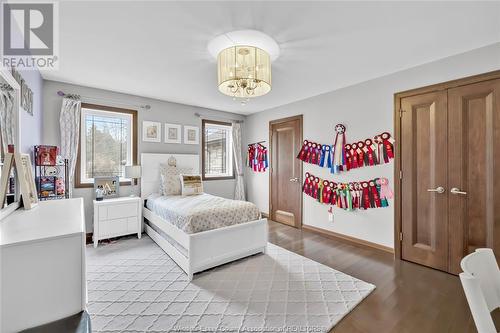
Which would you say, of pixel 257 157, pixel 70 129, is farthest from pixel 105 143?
pixel 257 157

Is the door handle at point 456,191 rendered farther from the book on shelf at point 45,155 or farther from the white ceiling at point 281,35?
the book on shelf at point 45,155

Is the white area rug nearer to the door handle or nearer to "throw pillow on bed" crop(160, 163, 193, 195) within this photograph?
"throw pillow on bed" crop(160, 163, 193, 195)

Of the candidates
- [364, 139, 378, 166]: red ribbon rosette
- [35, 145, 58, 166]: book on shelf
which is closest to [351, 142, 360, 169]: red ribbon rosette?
→ [364, 139, 378, 166]: red ribbon rosette

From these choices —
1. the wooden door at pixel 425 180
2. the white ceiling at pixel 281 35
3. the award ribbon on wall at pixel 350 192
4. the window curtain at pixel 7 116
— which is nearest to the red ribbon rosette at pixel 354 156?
the award ribbon on wall at pixel 350 192

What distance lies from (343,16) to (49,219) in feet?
8.34

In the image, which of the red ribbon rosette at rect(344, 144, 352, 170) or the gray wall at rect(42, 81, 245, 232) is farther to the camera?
the red ribbon rosette at rect(344, 144, 352, 170)

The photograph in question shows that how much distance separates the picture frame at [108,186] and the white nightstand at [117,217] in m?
0.17

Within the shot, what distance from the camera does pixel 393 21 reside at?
1.91 meters

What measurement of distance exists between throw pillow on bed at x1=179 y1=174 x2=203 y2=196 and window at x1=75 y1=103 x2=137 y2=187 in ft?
3.18

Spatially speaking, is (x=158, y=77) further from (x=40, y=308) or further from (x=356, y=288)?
(x=356, y=288)

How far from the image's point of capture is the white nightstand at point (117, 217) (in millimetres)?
3299

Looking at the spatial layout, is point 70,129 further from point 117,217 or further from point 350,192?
point 350,192

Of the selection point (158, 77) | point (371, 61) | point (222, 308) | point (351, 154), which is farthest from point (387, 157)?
point (158, 77)

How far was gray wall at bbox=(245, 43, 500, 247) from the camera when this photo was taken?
2.49 meters
